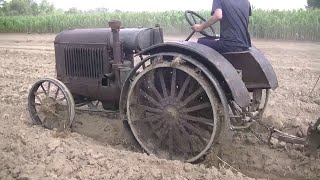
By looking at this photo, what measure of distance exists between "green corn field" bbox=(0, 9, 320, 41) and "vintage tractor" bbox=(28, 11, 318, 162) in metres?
13.6

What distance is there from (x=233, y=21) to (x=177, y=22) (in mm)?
16825

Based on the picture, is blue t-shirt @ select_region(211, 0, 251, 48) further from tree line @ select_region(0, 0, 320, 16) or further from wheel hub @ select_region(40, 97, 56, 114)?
tree line @ select_region(0, 0, 320, 16)

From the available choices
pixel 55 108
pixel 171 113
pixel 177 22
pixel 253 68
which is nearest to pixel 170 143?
pixel 171 113

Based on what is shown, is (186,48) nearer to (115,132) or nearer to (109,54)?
(109,54)

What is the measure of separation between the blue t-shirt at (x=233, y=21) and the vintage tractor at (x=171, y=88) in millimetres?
148

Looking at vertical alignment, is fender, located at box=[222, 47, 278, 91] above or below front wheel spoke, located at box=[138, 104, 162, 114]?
above

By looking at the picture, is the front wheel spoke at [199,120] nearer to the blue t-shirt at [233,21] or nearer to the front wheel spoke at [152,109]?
the front wheel spoke at [152,109]

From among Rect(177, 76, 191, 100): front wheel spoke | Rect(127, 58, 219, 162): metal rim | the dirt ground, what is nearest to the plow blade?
the dirt ground

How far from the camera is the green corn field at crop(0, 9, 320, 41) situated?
1756cm

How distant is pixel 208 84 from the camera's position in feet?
13.3

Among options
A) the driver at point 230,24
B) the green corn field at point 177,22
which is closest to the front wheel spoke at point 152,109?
the driver at point 230,24

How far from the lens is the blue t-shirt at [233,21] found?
4.22m

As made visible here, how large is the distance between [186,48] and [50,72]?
276 inches

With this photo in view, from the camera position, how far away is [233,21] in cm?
427
